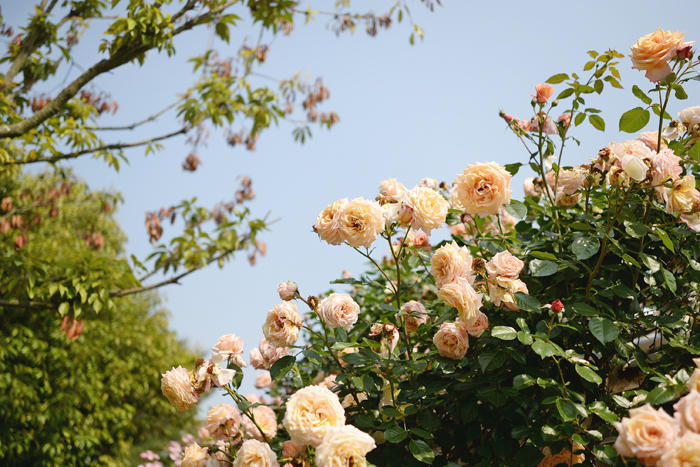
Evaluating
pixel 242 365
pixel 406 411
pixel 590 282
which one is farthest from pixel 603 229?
pixel 242 365

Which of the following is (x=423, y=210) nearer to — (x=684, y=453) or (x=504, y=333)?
(x=504, y=333)

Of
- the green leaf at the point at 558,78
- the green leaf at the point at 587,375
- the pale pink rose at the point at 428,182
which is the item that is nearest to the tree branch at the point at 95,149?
the pale pink rose at the point at 428,182

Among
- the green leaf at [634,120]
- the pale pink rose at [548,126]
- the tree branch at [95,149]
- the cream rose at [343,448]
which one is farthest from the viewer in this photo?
the tree branch at [95,149]

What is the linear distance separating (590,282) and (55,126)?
11.6ft

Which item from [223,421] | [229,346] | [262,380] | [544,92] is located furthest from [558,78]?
[262,380]

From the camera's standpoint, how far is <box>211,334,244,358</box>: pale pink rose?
1.31 m

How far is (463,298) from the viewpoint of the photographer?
1.10 meters

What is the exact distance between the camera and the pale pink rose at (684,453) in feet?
2.29

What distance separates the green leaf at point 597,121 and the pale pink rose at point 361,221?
788 millimetres

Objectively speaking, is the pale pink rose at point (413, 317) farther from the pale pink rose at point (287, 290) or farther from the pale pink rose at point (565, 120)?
the pale pink rose at point (565, 120)

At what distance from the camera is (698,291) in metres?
1.37

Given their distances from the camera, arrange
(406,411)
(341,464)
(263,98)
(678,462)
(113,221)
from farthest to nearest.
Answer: (113,221)
(263,98)
(406,411)
(341,464)
(678,462)

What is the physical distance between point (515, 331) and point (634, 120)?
772 mm

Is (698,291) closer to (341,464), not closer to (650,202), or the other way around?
(650,202)
